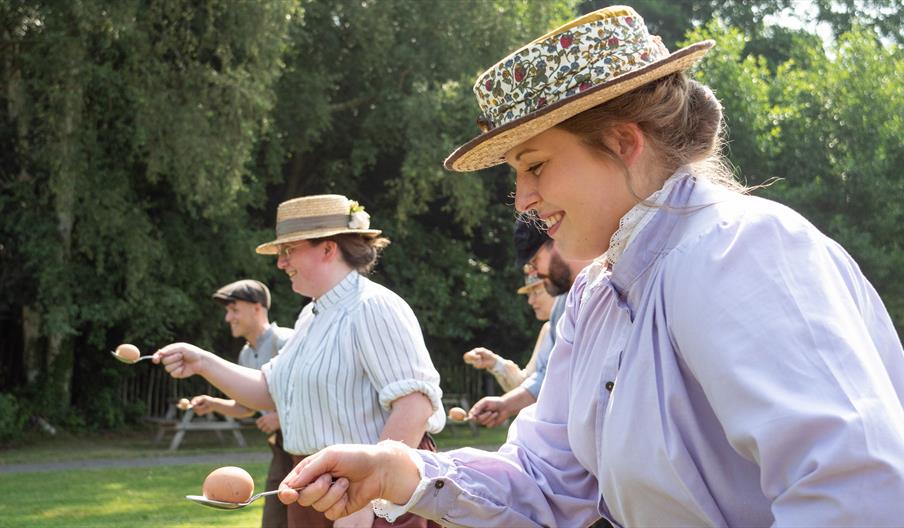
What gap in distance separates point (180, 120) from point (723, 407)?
619 inches

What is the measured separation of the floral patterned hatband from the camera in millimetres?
2178

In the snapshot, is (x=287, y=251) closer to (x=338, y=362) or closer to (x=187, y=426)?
(x=338, y=362)

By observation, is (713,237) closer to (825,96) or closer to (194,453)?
(194,453)

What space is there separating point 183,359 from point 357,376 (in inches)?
42.4

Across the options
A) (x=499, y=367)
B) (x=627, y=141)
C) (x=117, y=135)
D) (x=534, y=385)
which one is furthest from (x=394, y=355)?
(x=117, y=135)

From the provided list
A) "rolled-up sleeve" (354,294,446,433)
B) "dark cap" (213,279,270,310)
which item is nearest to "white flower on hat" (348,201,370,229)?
"rolled-up sleeve" (354,294,446,433)

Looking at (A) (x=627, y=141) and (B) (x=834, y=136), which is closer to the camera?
(A) (x=627, y=141)

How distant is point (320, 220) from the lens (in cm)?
523

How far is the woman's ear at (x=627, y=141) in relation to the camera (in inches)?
86.6

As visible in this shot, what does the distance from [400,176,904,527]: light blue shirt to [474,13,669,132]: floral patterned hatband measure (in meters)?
0.27

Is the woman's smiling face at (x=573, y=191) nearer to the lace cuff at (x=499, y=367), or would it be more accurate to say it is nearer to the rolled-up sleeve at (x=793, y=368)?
the rolled-up sleeve at (x=793, y=368)

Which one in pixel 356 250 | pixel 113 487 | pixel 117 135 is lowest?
pixel 113 487

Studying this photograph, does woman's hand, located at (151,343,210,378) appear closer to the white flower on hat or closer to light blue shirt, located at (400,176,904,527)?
the white flower on hat

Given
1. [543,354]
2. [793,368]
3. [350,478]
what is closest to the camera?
[793,368]
